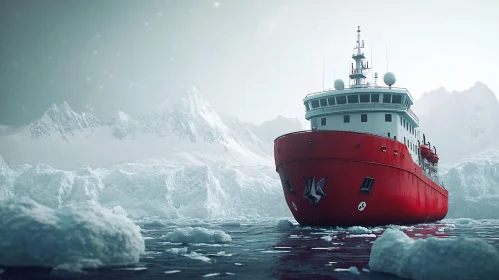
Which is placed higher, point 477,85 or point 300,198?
point 477,85

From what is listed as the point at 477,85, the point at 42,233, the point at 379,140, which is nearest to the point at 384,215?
the point at 379,140

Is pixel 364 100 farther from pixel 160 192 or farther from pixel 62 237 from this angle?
pixel 160 192

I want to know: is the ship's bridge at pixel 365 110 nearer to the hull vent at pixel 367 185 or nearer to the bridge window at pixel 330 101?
the bridge window at pixel 330 101

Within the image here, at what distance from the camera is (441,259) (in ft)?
22.5

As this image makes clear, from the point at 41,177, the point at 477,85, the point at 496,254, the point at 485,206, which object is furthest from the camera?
the point at 477,85

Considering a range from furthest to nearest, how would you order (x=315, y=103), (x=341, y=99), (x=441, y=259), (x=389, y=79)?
1. (x=389, y=79)
2. (x=315, y=103)
3. (x=341, y=99)
4. (x=441, y=259)

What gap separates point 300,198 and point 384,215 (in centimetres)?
422

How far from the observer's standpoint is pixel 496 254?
21.9 ft

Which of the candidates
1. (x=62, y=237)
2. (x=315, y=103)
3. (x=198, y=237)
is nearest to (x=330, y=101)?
(x=315, y=103)

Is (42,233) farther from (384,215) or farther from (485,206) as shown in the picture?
(485,206)

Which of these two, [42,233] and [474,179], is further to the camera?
[474,179]

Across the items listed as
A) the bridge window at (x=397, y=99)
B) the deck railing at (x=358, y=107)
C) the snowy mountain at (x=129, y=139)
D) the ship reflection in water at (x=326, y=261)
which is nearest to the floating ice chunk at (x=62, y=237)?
the ship reflection in water at (x=326, y=261)

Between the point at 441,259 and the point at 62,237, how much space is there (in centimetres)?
689

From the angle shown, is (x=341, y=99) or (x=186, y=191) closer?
(x=341, y=99)
